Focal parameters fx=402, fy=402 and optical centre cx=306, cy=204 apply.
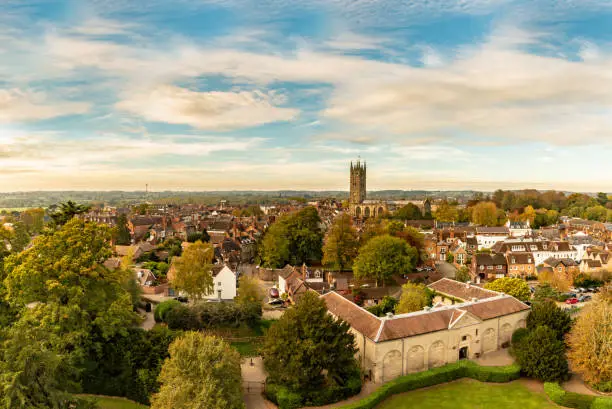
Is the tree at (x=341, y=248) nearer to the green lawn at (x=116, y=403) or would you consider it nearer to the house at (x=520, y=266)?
the house at (x=520, y=266)

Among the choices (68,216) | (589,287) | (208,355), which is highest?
(68,216)

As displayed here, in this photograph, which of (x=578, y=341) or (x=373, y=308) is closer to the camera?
(x=578, y=341)

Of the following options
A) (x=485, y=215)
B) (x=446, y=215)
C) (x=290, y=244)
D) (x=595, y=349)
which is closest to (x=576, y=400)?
(x=595, y=349)

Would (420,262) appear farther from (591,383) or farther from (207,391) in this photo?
(207,391)

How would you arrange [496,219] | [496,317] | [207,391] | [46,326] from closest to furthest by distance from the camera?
[207,391] → [46,326] → [496,317] → [496,219]

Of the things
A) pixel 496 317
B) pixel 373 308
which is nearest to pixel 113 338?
pixel 373 308

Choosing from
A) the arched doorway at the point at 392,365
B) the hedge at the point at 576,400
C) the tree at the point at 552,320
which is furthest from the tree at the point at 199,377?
the tree at the point at 552,320

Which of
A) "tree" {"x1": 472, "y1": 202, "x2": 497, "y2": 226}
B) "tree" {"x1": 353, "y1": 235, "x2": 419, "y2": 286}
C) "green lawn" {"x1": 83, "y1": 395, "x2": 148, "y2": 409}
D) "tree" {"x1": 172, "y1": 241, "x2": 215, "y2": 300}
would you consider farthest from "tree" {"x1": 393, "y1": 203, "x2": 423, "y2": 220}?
"green lawn" {"x1": 83, "y1": 395, "x2": 148, "y2": 409}
